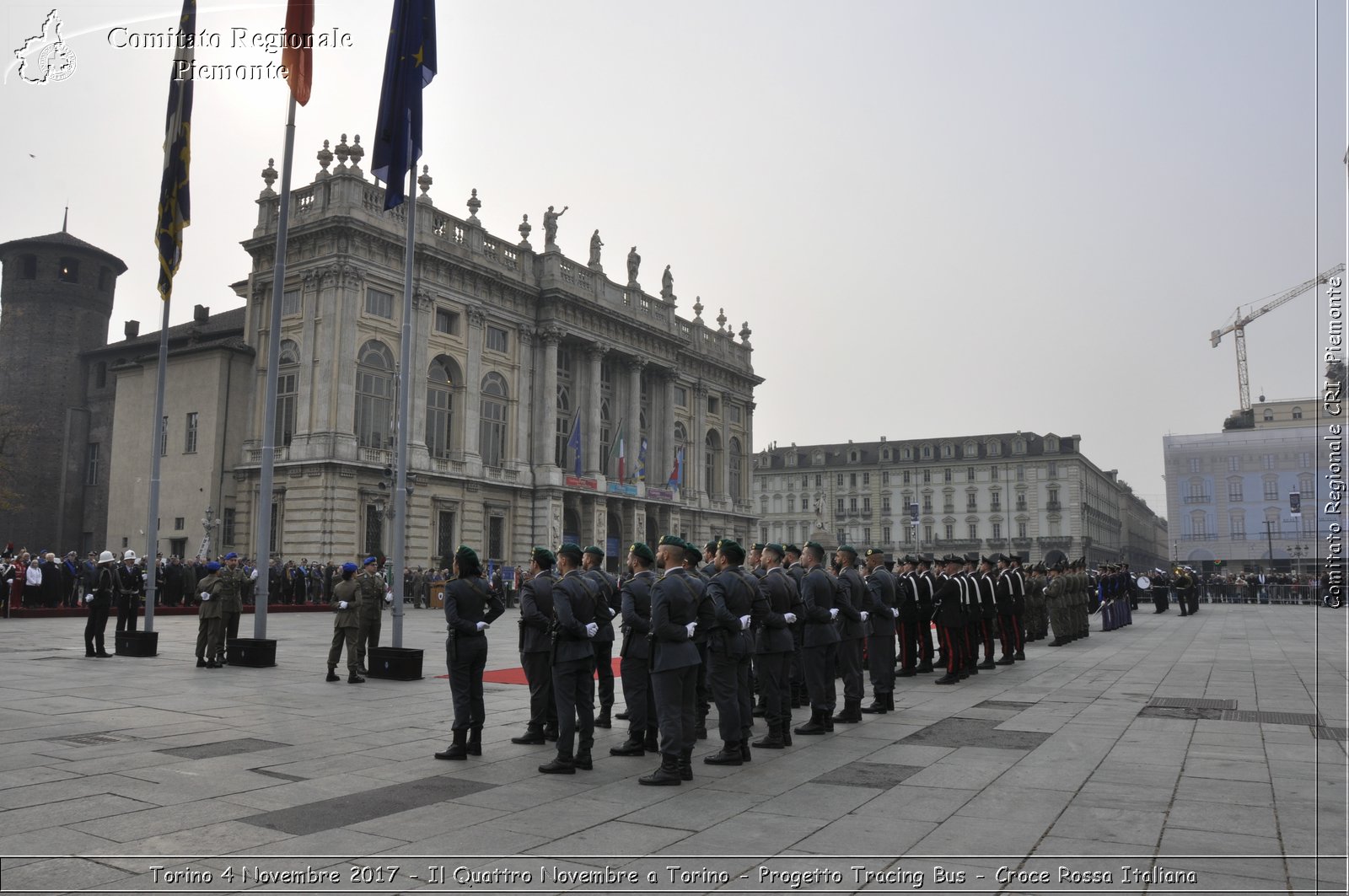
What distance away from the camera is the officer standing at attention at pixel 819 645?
1051 centimetres

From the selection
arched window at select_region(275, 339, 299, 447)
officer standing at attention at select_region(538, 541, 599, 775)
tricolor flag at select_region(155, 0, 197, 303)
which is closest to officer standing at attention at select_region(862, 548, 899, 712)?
officer standing at attention at select_region(538, 541, 599, 775)

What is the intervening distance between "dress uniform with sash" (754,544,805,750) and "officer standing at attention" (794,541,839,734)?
569 millimetres

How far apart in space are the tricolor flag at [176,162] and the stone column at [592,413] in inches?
1297

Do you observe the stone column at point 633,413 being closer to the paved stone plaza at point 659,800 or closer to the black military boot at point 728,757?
the paved stone plaza at point 659,800

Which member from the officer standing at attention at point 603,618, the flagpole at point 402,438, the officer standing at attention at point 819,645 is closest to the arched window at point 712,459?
the flagpole at point 402,438

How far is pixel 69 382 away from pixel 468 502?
24566 millimetres

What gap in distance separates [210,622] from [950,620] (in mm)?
11882

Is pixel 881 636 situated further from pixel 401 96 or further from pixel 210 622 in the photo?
pixel 401 96

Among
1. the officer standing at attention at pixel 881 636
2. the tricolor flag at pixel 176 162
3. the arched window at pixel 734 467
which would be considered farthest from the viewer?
the arched window at pixel 734 467

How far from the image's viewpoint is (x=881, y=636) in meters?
12.3

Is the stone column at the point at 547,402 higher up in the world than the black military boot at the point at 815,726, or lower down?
higher up

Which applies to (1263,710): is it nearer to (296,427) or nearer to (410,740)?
(410,740)

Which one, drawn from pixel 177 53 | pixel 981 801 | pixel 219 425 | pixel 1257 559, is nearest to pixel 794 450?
pixel 1257 559

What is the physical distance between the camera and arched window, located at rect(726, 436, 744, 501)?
64750 mm
